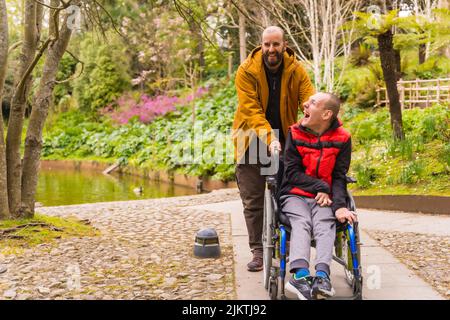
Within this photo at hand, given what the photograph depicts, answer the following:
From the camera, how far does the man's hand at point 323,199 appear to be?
3.40m

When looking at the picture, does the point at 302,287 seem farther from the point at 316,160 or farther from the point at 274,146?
the point at 274,146

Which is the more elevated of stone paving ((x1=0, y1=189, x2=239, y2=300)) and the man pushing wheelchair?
the man pushing wheelchair

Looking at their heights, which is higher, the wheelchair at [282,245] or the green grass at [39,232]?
the wheelchair at [282,245]

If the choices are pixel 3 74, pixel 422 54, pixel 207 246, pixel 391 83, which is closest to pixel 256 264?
pixel 207 246

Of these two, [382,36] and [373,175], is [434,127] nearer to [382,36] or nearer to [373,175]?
[373,175]

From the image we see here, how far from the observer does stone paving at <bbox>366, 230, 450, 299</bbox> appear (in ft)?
12.9

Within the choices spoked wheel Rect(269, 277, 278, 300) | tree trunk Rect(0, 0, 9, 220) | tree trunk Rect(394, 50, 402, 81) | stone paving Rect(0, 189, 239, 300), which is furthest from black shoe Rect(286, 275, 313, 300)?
tree trunk Rect(394, 50, 402, 81)

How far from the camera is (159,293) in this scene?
365 centimetres

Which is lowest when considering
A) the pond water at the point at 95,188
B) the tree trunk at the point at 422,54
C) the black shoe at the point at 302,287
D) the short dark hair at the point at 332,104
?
the pond water at the point at 95,188

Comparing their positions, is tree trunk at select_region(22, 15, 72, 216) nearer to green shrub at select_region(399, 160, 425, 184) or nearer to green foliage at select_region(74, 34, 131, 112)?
green shrub at select_region(399, 160, 425, 184)

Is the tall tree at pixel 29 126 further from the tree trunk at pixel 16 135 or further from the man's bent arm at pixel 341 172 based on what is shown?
the man's bent arm at pixel 341 172

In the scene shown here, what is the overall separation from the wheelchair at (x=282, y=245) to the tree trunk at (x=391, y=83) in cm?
563

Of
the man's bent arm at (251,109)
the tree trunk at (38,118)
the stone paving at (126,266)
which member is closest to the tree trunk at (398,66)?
the stone paving at (126,266)

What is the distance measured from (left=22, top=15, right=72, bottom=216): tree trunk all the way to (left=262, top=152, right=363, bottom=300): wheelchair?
2.88 metres
